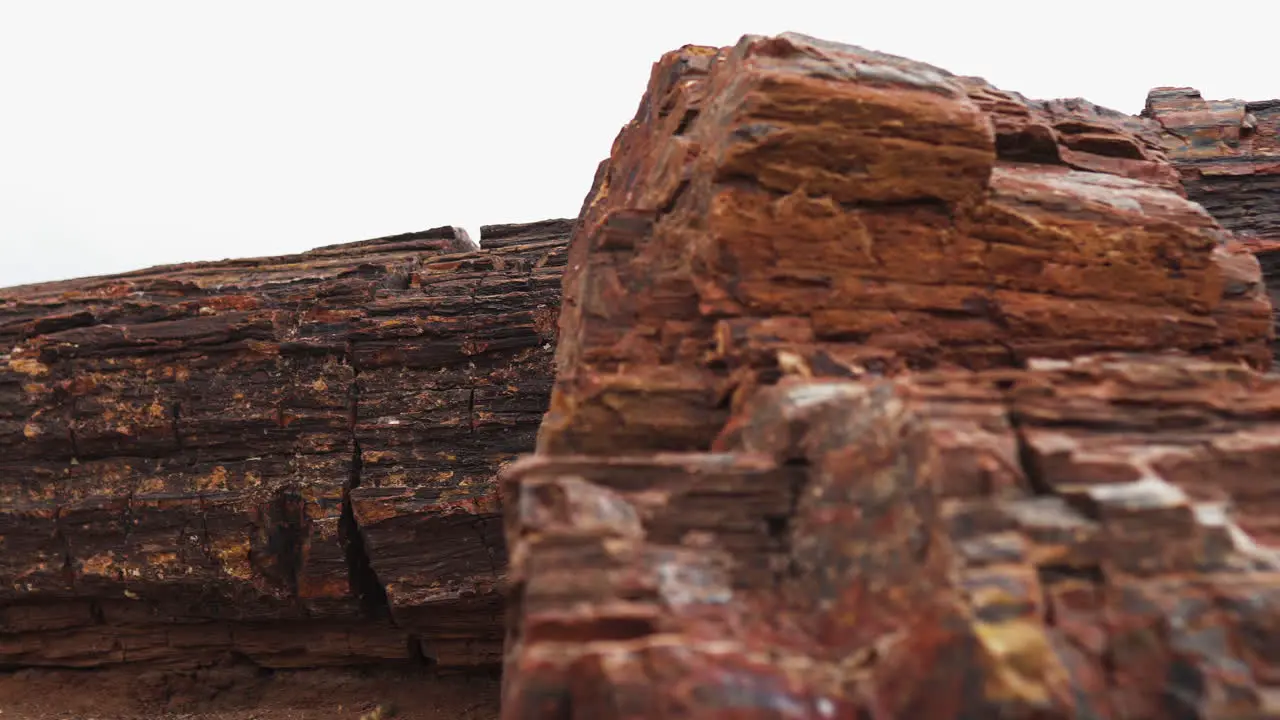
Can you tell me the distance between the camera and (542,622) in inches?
218

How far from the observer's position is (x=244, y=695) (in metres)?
20.1

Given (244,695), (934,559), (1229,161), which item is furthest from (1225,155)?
(244,695)

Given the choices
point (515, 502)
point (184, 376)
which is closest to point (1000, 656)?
point (515, 502)

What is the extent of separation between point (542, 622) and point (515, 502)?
1.69m

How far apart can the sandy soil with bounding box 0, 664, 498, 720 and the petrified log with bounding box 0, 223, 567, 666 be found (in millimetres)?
498

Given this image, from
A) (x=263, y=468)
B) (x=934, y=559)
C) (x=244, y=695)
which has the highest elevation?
(x=934, y=559)

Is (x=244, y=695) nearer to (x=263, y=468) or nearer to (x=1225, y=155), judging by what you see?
(x=263, y=468)

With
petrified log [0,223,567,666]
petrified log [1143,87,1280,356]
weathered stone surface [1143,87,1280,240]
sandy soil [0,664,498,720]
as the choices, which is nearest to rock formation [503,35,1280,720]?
petrified log [1143,87,1280,356]

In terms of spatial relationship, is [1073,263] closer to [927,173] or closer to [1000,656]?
[927,173]

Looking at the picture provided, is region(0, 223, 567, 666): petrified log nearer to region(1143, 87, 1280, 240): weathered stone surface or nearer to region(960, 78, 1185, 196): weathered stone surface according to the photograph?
region(960, 78, 1185, 196): weathered stone surface

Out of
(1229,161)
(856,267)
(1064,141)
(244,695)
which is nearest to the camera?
(856,267)

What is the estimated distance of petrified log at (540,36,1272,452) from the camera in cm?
852

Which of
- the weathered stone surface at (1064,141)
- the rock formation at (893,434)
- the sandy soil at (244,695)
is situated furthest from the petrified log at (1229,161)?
the sandy soil at (244,695)

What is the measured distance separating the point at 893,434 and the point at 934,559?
1008mm
